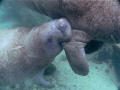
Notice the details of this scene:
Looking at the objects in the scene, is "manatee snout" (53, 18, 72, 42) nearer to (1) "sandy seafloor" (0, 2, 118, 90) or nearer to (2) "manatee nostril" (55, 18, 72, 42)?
(2) "manatee nostril" (55, 18, 72, 42)

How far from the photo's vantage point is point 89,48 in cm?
440

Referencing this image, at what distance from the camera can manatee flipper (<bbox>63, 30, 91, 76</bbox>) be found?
340cm

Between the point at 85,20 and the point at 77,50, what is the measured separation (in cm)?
88

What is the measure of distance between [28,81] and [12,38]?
2.01m

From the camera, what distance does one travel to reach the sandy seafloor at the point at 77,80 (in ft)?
16.7

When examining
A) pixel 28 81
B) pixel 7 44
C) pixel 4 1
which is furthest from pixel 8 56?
pixel 4 1

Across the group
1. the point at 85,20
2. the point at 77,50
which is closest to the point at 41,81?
the point at 77,50

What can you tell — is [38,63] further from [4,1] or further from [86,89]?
[4,1]

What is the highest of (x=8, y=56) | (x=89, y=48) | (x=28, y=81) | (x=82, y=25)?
(x=82, y=25)

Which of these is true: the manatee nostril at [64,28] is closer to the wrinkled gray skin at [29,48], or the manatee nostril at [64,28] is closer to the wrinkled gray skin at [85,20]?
the wrinkled gray skin at [29,48]

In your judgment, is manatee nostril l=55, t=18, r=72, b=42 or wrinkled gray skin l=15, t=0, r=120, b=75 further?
manatee nostril l=55, t=18, r=72, b=42

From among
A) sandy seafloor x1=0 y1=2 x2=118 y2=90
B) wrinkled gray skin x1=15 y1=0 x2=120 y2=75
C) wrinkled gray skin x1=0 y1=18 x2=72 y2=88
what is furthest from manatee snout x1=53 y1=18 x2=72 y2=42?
sandy seafloor x1=0 y1=2 x2=118 y2=90

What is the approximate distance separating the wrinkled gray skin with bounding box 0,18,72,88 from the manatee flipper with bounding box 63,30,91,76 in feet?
0.82

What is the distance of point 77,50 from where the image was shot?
3.39 m
